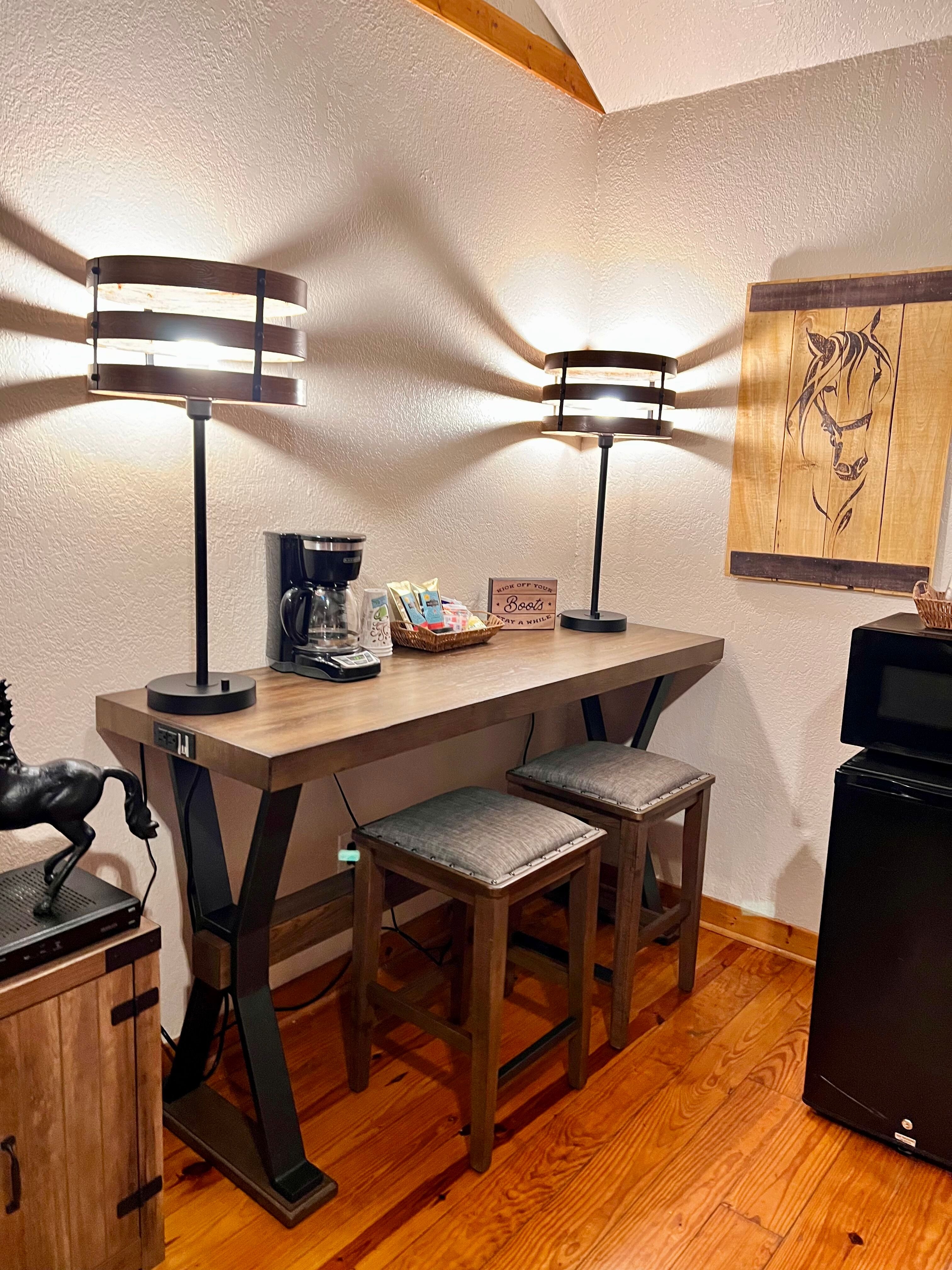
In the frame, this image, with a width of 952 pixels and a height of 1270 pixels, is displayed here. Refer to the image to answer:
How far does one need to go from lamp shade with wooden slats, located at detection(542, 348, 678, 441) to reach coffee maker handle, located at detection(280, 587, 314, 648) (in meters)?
0.99

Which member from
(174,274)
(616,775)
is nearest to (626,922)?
(616,775)

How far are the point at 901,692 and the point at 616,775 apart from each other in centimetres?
69

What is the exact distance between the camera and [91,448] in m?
1.80

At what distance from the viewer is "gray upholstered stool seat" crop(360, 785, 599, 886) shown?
1.85 m

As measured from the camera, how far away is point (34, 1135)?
4.57 feet

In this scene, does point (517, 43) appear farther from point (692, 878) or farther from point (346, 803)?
point (692, 878)

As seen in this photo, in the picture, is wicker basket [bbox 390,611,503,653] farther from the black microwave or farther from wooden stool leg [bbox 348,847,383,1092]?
the black microwave

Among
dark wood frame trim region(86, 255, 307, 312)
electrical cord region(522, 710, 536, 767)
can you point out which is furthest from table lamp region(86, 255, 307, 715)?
electrical cord region(522, 710, 536, 767)

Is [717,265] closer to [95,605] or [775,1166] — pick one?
[95,605]

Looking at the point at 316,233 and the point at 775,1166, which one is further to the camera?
the point at 316,233

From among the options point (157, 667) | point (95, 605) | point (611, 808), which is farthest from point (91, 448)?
point (611, 808)

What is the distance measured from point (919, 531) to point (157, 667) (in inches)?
74.1

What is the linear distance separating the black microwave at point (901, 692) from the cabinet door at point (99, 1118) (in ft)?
4.95

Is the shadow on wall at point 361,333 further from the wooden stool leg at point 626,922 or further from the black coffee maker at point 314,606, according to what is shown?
the wooden stool leg at point 626,922
